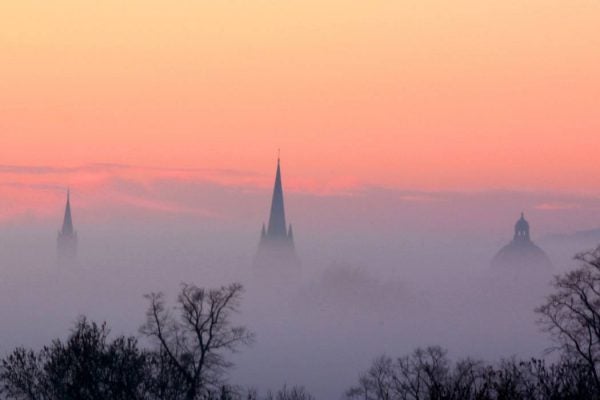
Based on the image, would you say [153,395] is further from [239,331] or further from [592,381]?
[592,381]

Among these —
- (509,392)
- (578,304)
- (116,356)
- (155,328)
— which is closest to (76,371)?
(116,356)

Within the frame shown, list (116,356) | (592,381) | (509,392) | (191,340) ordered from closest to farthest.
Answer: (509,392), (592,381), (116,356), (191,340)

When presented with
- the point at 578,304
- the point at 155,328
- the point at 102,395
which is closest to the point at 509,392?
the point at 578,304

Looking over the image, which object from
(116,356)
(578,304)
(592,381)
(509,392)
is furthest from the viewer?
(116,356)

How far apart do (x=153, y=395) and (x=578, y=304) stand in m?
19.3

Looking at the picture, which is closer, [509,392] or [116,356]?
[509,392]

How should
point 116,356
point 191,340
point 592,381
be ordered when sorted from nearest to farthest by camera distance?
point 592,381
point 116,356
point 191,340

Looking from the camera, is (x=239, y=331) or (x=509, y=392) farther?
(x=239, y=331)

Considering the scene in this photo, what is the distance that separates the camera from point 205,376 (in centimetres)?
7244

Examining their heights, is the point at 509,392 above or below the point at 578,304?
below

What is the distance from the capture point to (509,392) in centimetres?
4750

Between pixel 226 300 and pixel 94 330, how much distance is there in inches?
242

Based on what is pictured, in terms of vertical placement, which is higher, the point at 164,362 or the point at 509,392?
the point at 164,362

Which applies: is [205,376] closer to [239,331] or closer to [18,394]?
[239,331]
